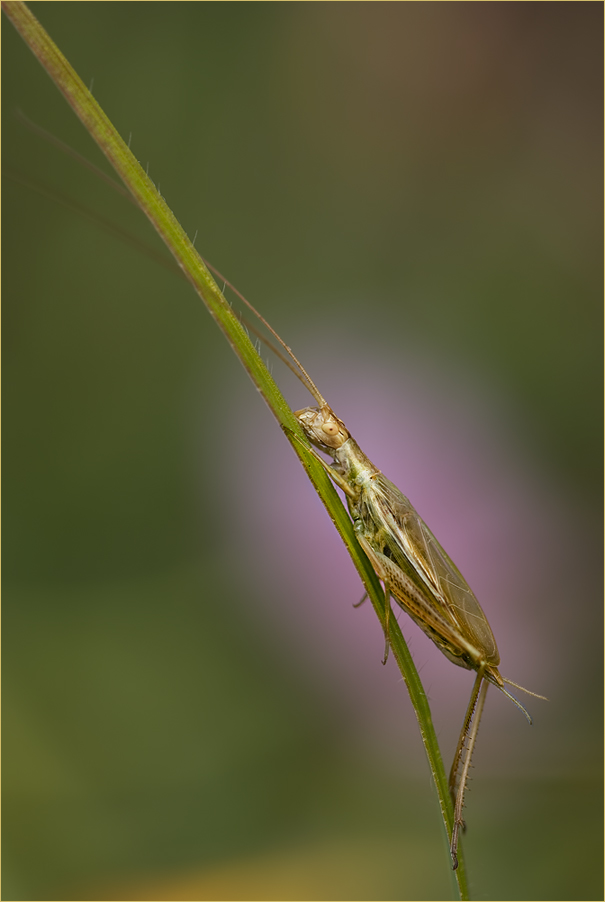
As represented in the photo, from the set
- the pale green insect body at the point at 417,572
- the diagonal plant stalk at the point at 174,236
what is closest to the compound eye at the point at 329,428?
the pale green insect body at the point at 417,572

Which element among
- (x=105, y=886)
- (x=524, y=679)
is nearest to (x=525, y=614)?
(x=524, y=679)

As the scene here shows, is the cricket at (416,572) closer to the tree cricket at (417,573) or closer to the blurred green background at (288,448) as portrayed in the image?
the tree cricket at (417,573)

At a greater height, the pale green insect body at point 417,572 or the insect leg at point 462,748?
the pale green insect body at point 417,572

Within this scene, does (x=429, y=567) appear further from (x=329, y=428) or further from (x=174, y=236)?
(x=174, y=236)

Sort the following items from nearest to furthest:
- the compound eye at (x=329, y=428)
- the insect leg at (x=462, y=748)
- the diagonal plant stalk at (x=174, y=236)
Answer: the diagonal plant stalk at (x=174, y=236), the insect leg at (x=462, y=748), the compound eye at (x=329, y=428)

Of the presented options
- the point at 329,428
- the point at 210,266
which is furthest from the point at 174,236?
the point at 329,428

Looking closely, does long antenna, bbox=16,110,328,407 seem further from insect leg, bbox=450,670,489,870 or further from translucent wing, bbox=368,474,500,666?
insect leg, bbox=450,670,489,870

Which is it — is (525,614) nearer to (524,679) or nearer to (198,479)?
(524,679)
